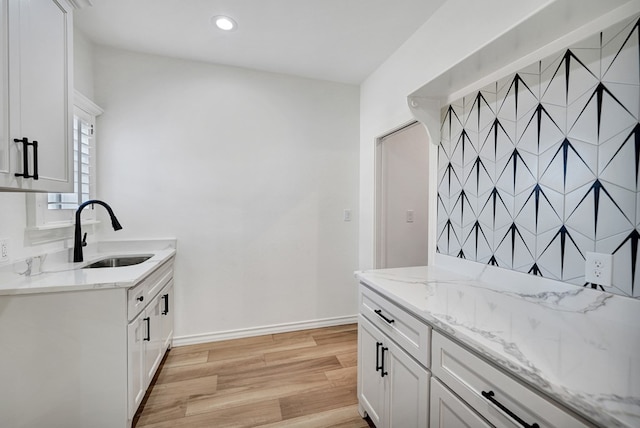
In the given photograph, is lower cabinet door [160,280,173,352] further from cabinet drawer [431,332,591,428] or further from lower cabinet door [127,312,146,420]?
cabinet drawer [431,332,591,428]

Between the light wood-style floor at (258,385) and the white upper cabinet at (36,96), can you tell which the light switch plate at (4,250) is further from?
the light wood-style floor at (258,385)

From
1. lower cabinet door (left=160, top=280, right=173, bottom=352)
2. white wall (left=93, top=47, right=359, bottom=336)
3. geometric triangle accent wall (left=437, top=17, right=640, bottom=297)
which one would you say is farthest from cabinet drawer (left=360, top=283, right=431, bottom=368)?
lower cabinet door (left=160, top=280, right=173, bottom=352)

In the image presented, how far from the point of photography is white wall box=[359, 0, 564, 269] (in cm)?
140

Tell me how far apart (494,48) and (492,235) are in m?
0.86

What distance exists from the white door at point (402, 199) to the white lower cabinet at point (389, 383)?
4.03 feet

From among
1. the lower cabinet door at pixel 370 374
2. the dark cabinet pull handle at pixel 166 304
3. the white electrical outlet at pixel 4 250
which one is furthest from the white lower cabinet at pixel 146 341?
the lower cabinet door at pixel 370 374

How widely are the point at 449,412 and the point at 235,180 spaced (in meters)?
2.29

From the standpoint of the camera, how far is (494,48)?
1.14m

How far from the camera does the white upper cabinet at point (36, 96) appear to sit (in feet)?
3.61

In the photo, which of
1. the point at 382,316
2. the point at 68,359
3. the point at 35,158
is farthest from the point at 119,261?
the point at 382,316

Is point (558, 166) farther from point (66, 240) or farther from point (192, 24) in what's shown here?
point (66, 240)

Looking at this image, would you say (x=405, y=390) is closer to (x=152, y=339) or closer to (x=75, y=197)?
(x=152, y=339)

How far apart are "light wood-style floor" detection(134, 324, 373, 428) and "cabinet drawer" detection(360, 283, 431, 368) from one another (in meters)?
0.70

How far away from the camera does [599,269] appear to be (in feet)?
3.23
